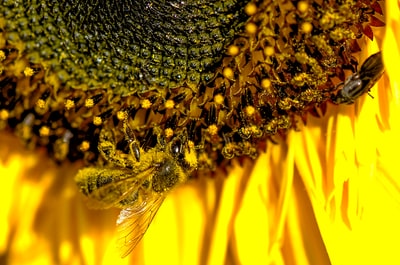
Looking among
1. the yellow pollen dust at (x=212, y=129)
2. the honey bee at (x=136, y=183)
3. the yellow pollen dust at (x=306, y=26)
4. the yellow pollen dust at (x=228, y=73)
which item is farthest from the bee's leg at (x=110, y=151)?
the yellow pollen dust at (x=306, y=26)

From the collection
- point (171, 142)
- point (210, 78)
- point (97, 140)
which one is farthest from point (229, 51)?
point (97, 140)

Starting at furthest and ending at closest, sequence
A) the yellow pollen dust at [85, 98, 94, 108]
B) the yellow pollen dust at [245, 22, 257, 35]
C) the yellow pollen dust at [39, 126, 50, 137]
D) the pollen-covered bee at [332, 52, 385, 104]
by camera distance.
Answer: the yellow pollen dust at [39, 126, 50, 137] < the yellow pollen dust at [85, 98, 94, 108] < the yellow pollen dust at [245, 22, 257, 35] < the pollen-covered bee at [332, 52, 385, 104]

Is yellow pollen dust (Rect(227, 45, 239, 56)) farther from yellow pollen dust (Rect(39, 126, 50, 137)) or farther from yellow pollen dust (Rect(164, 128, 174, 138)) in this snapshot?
yellow pollen dust (Rect(39, 126, 50, 137))

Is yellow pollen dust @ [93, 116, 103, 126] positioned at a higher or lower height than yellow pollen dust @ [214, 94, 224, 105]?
higher

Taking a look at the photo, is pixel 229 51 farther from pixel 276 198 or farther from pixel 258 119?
pixel 276 198

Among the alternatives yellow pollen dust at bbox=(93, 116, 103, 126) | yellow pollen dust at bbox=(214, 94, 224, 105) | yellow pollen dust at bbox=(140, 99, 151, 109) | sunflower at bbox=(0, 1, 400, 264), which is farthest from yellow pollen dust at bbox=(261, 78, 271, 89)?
yellow pollen dust at bbox=(93, 116, 103, 126)

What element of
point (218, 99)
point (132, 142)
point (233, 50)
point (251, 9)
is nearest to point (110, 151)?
point (132, 142)

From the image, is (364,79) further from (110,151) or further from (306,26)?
(110,151)

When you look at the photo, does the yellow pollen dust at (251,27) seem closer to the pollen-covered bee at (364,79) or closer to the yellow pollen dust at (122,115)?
the pollen-covered bee at (364,79)
